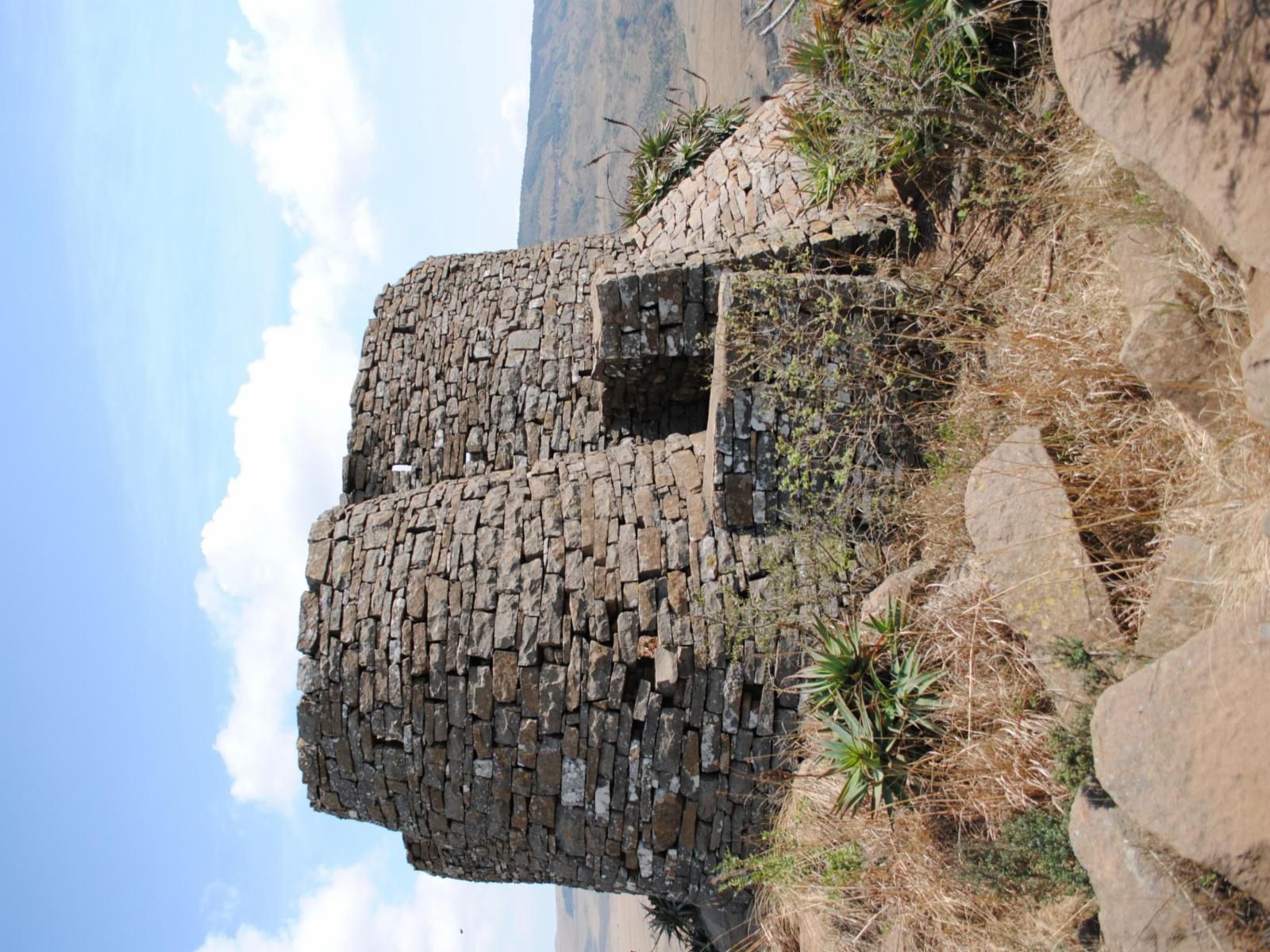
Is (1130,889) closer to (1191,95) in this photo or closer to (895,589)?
(895,589)

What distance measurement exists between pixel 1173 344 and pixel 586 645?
3.99 meters

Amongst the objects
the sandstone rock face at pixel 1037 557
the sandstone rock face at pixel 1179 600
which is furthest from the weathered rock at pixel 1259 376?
the sandstone rock face at pixel 1037 557

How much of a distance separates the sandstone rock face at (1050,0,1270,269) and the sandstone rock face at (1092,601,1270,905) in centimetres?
145

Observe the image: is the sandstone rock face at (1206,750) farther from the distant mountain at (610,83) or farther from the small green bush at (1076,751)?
the distant mountain at (610,83)

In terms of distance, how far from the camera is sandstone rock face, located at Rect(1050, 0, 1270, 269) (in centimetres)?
307

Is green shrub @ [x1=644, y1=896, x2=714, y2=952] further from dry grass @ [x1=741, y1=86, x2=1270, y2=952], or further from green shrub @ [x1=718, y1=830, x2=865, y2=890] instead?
green shrub @ [x1=718, y1=830, x2=865, y2=890]

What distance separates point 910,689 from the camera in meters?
5.14

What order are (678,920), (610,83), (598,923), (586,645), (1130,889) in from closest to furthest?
(1130,889) < (586,645) < (678,920) < (610,83) < (598,923)

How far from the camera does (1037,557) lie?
4617 mm

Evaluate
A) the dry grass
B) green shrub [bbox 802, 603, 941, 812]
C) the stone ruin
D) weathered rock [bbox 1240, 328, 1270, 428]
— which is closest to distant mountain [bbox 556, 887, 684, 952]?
the stone ruin

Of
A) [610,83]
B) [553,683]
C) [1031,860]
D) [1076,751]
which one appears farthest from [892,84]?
[610,83]

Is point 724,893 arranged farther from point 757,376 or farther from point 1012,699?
point 757,376

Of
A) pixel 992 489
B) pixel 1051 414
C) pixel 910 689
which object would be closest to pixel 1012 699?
pixel 910 689

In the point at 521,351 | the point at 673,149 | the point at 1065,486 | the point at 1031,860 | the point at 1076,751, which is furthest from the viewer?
the point at 673,149
